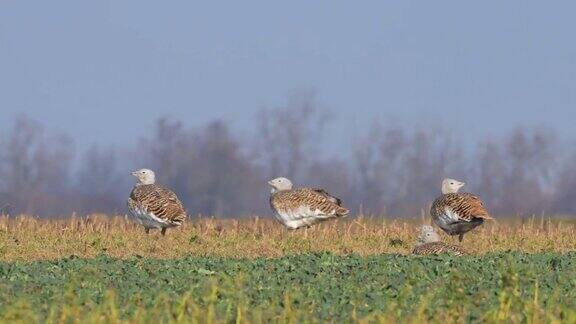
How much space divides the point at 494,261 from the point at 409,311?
4621 millimetres

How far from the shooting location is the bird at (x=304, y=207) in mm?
22969

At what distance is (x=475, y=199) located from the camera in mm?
22438

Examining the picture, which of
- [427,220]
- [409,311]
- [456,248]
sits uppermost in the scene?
[409,311]

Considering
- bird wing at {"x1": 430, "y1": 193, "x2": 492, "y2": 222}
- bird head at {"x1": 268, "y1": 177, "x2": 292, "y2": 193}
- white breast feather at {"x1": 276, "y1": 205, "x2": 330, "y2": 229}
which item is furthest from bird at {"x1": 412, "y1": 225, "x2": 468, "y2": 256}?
bird head at {"x1": 268, "y1": 177, "x2": 292, "y2": 193}

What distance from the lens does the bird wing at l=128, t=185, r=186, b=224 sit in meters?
22.0

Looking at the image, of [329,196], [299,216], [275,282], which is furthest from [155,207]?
[275,282]

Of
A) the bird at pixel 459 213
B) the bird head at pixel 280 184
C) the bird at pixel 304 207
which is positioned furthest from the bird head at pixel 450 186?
the bird head at pixel 280 184

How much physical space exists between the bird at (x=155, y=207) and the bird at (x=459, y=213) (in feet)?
13.3

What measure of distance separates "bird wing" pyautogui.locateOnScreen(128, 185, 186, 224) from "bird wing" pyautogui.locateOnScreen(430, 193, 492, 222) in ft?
13.3

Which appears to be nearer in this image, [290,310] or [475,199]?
[290,310]

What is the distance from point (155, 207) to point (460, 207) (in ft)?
15.6

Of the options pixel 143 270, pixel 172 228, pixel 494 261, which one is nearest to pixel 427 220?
pixel 172 228

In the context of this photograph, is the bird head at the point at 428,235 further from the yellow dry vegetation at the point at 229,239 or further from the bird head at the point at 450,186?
the bird head at the point at 450,186

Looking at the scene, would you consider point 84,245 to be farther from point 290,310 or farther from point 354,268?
point 290,310
